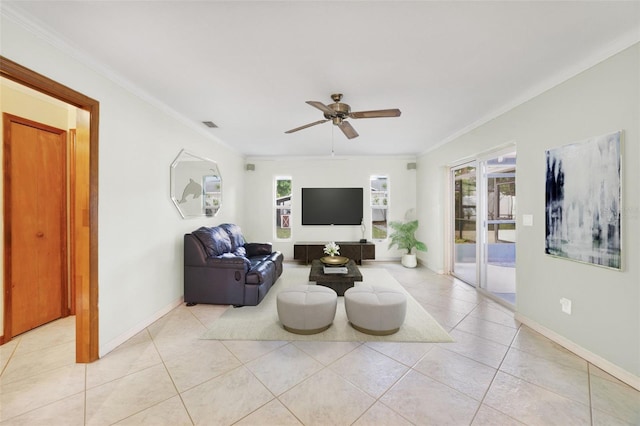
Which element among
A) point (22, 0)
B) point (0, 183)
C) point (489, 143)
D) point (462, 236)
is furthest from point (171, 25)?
point (462, 236)

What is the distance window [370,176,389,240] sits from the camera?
6.18 m

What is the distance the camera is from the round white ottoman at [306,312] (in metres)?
2.55

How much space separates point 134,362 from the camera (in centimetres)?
214

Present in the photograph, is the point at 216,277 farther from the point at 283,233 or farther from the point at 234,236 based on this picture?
the point at 283,233

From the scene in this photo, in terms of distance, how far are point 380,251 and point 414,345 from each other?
3773 millimetres

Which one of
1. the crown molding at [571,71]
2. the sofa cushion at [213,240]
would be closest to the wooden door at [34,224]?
the sofa cushion at [213,240]

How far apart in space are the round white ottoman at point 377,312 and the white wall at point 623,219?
5.11 ft

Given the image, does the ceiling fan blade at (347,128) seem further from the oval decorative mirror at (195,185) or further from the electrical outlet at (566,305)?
the electrical outlet at (566,305)

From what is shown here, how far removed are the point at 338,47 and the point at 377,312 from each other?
2.53m

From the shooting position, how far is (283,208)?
6250 mm

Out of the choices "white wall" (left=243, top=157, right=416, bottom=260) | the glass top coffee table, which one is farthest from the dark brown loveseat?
"white wall" (left=243, top=157, right=416, bottom=260)

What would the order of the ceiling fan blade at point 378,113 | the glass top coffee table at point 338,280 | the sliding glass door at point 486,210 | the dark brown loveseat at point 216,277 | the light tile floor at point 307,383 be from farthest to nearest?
the sliding glass door at point 486,210
the glass top coffee table at point 338,280
the dark brown loveseat at point 216,277
the ceiling fan blade at point 378,113
the light tile floor at point 307,383

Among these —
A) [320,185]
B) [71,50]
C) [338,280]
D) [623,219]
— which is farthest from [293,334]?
[320,185]

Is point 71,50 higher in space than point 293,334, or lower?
higher
